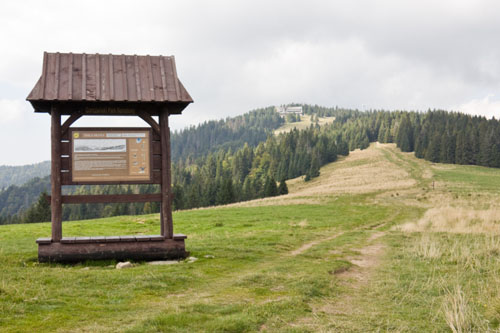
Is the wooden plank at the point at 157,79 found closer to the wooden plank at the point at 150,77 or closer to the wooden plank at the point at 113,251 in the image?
the wooden plank at the point at 150,77

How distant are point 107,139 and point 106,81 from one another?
1956 millimetres

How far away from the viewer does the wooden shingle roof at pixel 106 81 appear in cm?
1351

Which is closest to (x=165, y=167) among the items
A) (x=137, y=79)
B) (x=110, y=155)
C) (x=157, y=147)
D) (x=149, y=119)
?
(x=157, y=147)

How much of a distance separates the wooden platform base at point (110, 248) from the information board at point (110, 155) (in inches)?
79.3

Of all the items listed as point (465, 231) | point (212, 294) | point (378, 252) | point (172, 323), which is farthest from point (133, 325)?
point (465, 231)

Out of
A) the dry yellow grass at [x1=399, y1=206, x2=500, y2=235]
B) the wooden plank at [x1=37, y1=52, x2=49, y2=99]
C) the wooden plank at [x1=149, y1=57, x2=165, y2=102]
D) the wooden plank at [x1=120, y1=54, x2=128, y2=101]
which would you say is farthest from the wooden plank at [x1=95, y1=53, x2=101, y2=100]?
the dry yellow grass at [x1=399, y1=206, x2=500, y2=235]

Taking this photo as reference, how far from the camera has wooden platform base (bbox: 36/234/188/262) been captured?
522 inches

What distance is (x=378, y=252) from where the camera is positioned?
18.0m

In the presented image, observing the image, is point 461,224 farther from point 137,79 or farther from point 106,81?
point 106,81

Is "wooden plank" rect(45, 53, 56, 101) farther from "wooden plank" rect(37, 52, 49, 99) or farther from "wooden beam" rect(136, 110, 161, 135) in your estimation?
"wooden beam" rect(136, 110, 161, 135)

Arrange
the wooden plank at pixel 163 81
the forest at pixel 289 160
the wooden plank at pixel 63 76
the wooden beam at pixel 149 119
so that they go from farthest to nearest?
the forest at pixel 289 160 → the wooden beam at pixel 149 119 → the wooden plank at pixel 163 81 → the wooden plank at pixel 63 76

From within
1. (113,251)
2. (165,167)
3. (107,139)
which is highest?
(107,139)

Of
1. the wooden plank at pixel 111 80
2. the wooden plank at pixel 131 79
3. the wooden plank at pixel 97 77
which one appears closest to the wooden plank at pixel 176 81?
the wooden plank at pixel 131 79

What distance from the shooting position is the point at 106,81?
46.1 ft
